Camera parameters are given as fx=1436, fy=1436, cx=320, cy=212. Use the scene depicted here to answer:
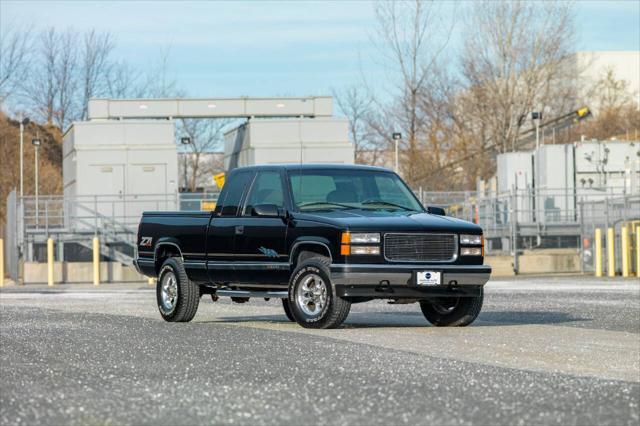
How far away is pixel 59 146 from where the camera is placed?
277 ft

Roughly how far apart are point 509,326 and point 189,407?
28.2 feet

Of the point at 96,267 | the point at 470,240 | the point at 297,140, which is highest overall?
the point at 297,140

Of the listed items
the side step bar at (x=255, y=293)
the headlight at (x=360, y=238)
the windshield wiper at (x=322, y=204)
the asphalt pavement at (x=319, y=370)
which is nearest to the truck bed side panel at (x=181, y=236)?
the side step bar at (x=255, y=293)

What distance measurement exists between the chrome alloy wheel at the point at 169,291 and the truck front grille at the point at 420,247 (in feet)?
10.6

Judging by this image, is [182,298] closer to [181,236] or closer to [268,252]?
[181,236]

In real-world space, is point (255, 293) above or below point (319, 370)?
above

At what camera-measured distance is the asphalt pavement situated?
8.50m

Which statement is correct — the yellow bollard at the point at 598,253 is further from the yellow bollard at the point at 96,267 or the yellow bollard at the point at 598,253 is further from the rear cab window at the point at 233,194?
the rear cab window at the point at 233,194

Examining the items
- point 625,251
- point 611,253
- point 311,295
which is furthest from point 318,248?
point 611,253

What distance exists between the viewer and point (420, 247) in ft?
52.3

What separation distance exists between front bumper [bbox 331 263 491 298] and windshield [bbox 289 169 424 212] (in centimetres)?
125

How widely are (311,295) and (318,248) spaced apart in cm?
54

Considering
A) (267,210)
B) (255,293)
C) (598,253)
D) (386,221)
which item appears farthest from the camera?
(598,253)

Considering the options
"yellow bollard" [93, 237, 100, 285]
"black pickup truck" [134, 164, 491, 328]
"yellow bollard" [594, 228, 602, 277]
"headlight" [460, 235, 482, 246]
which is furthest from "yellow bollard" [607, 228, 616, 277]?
"headlight" [460, 235, 482, 246]
